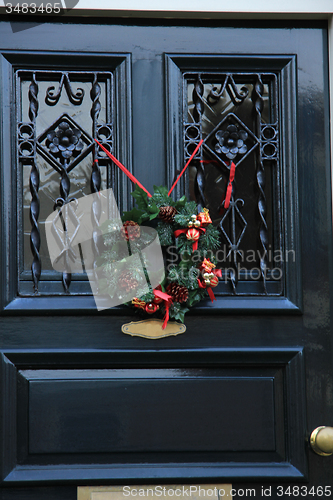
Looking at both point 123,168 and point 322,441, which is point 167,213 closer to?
point 123,168

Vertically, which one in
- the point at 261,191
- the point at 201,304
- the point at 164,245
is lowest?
the point at 201,304

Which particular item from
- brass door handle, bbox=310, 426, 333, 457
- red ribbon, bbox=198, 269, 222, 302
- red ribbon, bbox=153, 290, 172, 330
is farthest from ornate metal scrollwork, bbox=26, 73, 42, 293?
brass door handle, bbox=310, 426, 333, 457

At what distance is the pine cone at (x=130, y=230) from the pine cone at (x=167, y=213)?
0.08 metres

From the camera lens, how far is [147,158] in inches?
48.0

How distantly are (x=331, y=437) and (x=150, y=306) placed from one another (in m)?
0.68

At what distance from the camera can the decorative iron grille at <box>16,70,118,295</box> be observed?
1.20 m

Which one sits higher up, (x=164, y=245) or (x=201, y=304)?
(x=164, y=245)

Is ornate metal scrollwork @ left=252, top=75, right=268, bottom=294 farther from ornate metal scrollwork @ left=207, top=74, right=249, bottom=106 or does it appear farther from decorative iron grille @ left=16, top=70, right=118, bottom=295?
decorative iron grille @ left=16, top=70, right=118, bottom=295

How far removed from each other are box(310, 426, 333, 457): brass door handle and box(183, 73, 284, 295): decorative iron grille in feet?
1.44

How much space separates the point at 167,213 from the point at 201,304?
31 centimetres

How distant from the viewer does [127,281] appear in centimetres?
108

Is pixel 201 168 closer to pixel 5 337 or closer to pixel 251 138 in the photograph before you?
pixel 251 138

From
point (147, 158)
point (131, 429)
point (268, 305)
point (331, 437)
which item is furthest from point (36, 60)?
point (331, 437)

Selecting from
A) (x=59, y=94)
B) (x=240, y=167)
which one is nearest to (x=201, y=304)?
(x=240, y=167)
